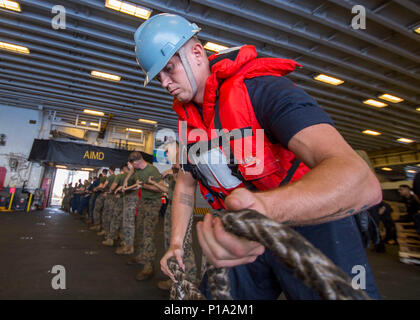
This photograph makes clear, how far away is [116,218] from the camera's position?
6.27 metres

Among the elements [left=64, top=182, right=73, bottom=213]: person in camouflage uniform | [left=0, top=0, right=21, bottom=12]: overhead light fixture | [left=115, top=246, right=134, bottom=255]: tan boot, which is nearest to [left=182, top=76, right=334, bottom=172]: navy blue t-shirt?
[left=115, top=246, right=134, bottom=255]: tan boot

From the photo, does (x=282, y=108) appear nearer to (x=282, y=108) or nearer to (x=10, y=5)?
(x=282, y=108)

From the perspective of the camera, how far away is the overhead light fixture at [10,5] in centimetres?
609

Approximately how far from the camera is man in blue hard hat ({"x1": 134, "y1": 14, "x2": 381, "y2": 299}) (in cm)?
58

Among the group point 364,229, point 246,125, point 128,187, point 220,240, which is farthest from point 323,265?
point 128,187

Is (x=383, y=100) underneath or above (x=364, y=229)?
above

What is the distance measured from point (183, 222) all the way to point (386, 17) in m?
7.13

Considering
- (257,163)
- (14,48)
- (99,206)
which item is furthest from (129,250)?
(14,48)

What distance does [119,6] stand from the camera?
19.5 feet

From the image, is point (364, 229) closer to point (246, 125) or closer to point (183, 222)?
point (246, 125)

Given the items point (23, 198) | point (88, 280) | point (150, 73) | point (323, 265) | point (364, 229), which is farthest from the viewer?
point (23, 198)

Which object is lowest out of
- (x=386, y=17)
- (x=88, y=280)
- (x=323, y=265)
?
(x=88, y=280)

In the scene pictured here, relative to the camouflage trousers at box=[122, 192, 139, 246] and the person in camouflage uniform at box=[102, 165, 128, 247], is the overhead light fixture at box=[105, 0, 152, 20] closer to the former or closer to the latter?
the person in camouflage uniform at box=[102, 165, 128, 247]

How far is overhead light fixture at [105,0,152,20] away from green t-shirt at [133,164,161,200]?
3965 millimetres
